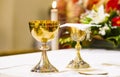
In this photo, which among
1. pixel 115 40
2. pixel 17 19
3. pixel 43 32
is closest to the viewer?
pixel 43 32

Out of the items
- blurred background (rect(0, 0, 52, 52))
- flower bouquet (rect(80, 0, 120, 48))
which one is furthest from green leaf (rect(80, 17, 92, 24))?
blurred background (rect(0, 0, 52, 52))

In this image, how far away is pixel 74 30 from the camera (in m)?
0.91

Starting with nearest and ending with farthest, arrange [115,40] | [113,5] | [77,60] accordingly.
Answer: [77,60] < [115,40] < [113,5]

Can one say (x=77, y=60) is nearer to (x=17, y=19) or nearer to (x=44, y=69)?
(x=44, y=69)

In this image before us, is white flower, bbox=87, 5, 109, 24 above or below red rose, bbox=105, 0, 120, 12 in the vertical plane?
below

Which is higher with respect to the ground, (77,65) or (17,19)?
(17,19)

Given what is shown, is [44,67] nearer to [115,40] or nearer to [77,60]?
[77,60]

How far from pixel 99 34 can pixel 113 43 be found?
6 cm

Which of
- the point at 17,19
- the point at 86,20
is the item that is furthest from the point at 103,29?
the point at 17,19

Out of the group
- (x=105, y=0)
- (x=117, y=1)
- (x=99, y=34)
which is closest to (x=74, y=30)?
(x=99, y=34)

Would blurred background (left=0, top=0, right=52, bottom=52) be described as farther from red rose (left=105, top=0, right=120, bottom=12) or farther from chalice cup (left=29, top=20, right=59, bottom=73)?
chalice cup (left=29, top=20, right=59, bottom=73)

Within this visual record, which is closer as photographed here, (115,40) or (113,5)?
(115,40)

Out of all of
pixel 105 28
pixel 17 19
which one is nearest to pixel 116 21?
pixel 105 28

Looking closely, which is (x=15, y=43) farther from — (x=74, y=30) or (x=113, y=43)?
(x=74, y=30)
